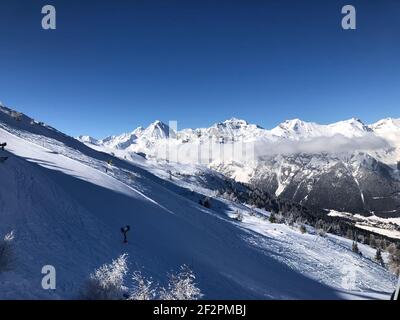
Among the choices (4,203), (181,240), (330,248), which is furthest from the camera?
(330,248)

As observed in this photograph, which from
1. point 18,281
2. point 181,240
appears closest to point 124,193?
point 181,240

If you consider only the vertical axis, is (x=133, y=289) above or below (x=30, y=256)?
below

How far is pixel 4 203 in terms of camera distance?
829 inches

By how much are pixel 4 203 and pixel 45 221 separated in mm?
2366

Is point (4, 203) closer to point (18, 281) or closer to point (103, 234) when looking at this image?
point (103, 234)

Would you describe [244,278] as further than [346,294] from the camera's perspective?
No

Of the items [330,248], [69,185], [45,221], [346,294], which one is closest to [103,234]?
[45,221]

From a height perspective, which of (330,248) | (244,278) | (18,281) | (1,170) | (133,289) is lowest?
(330,248)
